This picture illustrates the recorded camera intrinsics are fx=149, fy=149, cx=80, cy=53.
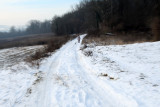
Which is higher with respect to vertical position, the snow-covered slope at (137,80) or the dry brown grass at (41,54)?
Answer: the snow-covered slope at (137,80)

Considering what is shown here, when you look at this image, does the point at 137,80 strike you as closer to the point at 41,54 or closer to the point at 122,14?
the point at 41,54

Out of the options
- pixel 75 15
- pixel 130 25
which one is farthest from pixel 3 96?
pixel 75 15

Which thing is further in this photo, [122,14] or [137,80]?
[122,14]

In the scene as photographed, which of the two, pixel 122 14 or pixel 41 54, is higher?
pixel 122 14

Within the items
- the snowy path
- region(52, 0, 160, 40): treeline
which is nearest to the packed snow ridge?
the snowy path

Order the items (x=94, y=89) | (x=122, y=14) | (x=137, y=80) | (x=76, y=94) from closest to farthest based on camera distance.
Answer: (x=76, y=94)
(x=137, y=80)
(x=94, y=89)
(x=122, y=14)

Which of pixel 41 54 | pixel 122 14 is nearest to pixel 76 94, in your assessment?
pixel 41 54

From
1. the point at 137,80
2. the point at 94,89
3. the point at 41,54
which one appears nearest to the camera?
the point at 137,80

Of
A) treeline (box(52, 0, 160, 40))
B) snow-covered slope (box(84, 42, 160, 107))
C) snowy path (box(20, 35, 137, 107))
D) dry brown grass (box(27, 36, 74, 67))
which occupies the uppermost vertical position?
treeline (box(52, 0, 160, 40))

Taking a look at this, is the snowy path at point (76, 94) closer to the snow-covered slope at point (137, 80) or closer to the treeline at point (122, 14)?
the snow-covered slope at point (137, 80)

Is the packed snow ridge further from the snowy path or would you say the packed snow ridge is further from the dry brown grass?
the dry brown grass

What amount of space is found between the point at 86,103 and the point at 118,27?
3268 cm

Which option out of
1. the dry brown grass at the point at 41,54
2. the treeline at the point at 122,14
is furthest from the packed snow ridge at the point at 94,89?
the treeline at the point at 122,14

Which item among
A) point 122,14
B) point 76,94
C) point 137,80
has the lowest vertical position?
point 76,94
